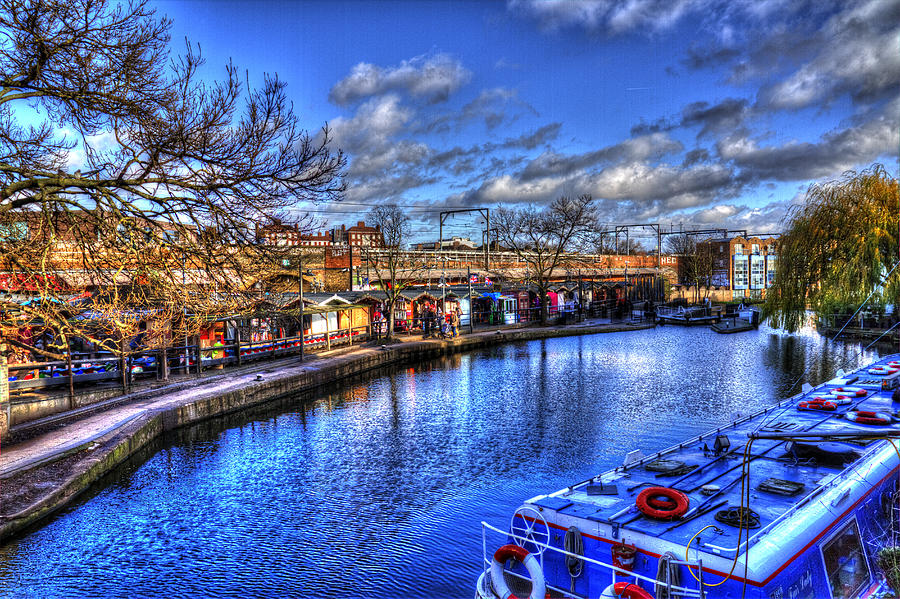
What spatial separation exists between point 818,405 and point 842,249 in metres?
16.0

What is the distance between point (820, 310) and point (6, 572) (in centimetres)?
2804

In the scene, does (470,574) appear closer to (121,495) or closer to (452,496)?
(452,496)

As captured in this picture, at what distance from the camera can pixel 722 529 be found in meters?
5.59

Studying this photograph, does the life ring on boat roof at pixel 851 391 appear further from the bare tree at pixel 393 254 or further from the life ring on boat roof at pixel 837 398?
the bare tree at pixel 393 254

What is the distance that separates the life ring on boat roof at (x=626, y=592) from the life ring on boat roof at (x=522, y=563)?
61 cm

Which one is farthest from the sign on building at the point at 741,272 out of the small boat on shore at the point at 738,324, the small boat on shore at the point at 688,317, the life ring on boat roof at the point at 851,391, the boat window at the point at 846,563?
the boat window at the point at 846,563

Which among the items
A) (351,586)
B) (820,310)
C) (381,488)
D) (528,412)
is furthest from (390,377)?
(820,310)

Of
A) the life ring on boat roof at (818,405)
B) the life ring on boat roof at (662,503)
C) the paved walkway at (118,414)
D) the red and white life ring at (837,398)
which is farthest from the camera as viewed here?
the paved walkway at (118,414)

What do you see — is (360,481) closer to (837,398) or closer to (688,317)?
(837,398)

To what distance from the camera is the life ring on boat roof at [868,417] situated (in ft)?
29.0

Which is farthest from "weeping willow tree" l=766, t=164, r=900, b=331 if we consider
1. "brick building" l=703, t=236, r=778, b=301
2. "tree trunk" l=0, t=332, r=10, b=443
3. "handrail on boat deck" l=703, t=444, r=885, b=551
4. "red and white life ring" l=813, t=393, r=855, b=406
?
"brick building" l=703, t=236, r=778, b=301

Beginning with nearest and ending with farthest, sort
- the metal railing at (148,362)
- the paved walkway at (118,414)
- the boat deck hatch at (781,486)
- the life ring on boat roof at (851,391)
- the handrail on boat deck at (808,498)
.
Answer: the handrail on boat deck at (808,498) → the boat deck hatch at (781,486) → the life ring on boat roof at (851,391) → the paved walkway at (118,414) → the metal railing at (148,362)

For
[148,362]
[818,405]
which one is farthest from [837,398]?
[148,362]

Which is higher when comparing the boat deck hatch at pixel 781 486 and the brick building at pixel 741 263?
the brick building at pixel 741 263
